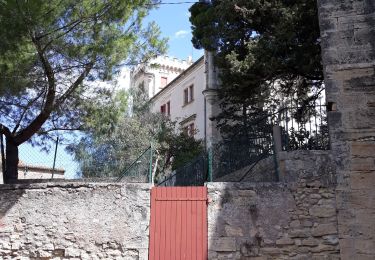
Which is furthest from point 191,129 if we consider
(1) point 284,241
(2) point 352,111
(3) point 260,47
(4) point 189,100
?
(2) point 352,111

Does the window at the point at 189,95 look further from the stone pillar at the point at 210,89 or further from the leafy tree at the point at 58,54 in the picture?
the leafy tree at the point at 58,54

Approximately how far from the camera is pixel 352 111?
607 cm

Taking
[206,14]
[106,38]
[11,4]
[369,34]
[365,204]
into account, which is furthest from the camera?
[206,14]

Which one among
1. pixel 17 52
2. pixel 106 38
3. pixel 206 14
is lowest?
pixel 17 52

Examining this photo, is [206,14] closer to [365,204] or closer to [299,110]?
[299,110]

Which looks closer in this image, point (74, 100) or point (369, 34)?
point (369, 34)

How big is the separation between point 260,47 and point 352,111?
695cm

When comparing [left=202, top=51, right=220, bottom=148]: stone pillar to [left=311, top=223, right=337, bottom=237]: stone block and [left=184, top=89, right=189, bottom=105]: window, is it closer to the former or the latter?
[left=184, top=89, right=189, bottom=105]: window

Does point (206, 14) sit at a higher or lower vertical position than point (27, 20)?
higher

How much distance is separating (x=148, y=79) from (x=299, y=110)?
1077 inches

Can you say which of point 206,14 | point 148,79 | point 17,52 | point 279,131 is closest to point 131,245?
point 279,131

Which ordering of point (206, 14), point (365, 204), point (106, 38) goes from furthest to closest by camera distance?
point (206, 14)
point (106, 38)
point (365, 204)

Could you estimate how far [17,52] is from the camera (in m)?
8.17

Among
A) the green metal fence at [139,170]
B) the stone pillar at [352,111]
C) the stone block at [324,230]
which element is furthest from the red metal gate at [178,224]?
the stone pillar at [352,111]
